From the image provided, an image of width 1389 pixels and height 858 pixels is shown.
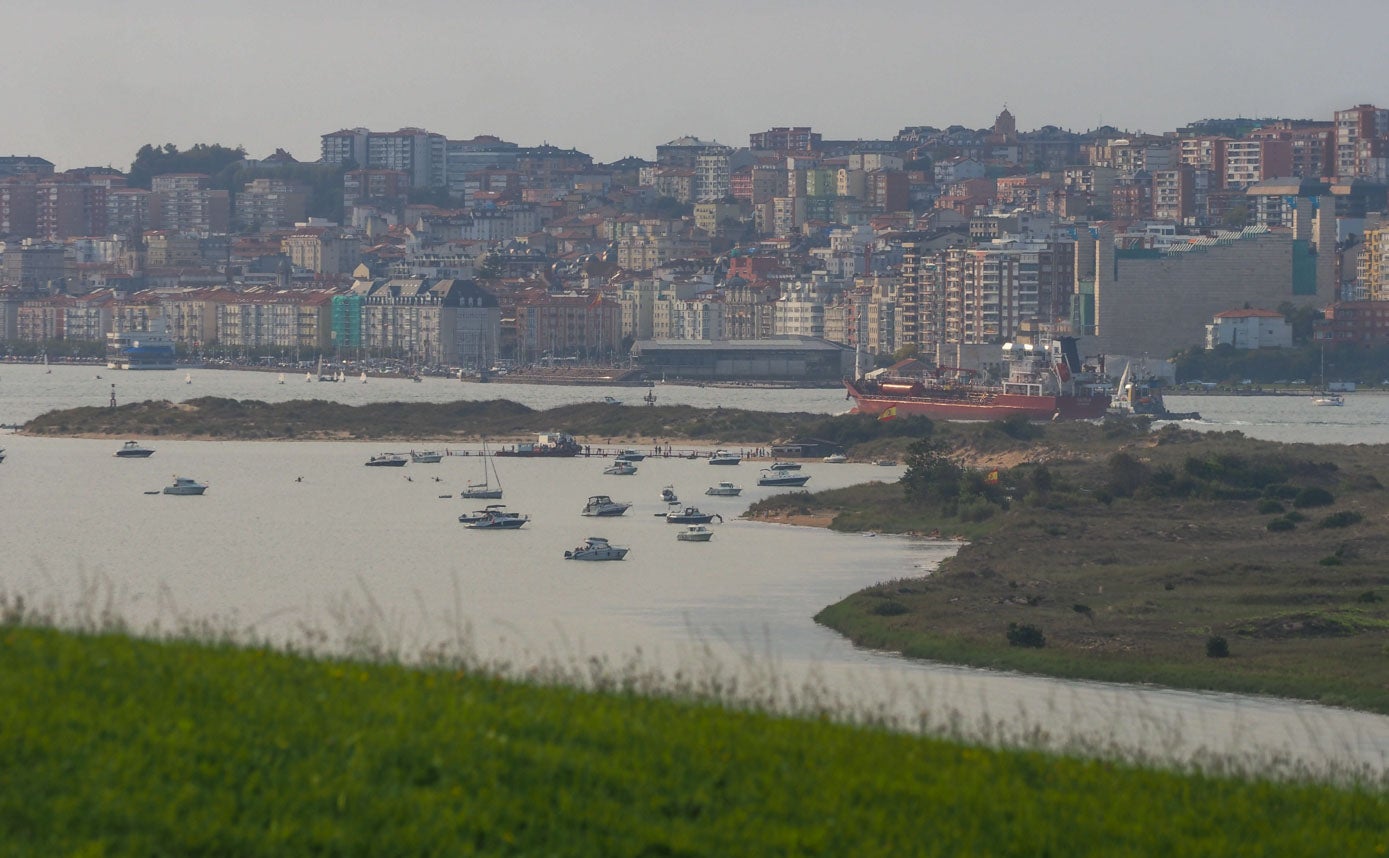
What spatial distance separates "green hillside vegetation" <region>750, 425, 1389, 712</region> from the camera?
16375 mm

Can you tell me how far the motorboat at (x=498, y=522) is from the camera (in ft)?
96.3

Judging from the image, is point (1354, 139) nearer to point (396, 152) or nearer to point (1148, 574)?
point (396, 152)

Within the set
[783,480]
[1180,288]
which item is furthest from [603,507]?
[1180,288]

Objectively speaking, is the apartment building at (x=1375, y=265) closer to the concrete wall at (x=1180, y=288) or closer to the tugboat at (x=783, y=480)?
the concrete wall at (x=1180, y=288)

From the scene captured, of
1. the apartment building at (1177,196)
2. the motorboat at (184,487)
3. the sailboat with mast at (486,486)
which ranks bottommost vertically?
the sailboat with mast at (486,486)

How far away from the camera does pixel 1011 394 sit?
194ft

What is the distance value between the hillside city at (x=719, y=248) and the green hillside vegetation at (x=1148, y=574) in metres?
44.5

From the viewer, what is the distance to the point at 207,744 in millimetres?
5102

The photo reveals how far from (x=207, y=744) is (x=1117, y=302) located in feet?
250

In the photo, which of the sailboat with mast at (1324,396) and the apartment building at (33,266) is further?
the apartment building at (33,266)

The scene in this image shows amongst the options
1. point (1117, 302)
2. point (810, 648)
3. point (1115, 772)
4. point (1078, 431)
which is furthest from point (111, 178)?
point (1115, 772)

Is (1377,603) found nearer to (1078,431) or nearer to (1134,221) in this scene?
(1078,431)

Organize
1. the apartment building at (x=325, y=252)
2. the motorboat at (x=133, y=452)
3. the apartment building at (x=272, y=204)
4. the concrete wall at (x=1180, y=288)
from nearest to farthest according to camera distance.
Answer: the motorboat at (x=133, y=452) < the concrete wall at (x=1180, y=288) < the apartment building at (x=325, y=252) < the apartment building at (x=272, y=204)

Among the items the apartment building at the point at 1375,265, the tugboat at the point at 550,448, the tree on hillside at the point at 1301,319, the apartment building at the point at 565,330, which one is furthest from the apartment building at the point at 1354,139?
the tugboat at the point at 550,448
